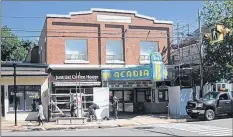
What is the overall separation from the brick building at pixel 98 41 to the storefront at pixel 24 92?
1614 mm

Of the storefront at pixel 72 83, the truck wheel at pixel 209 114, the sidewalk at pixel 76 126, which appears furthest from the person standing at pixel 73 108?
the truck wheel at pixel 209 114

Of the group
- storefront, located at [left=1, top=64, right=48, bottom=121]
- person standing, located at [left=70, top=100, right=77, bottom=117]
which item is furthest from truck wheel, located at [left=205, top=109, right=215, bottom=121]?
storefront, located at [left=1, top=64, right=48, bottom=121]

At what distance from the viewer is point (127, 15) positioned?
33.5m

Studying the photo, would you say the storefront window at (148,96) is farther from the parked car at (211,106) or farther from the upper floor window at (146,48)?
the parked car at (211,106)

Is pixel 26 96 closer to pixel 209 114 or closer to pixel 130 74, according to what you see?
pixel 130 74

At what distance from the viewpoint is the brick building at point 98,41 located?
3117cm

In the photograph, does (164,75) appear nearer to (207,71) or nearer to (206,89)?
(207,71)

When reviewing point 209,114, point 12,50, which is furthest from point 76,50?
point 12,50

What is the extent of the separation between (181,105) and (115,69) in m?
5.52

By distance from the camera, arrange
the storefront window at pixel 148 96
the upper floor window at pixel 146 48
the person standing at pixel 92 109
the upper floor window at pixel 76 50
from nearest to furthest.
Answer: the person standing at pixel 92 109 → the upper floor window at pixel 76 50 → the upper floor window at pixel 146 48 → the storefront window at pixel 148 96

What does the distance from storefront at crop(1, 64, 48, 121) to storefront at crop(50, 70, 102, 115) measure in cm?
125

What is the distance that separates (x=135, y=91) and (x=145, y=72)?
733 centimetres

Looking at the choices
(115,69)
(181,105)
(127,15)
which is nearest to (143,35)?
(127,15)

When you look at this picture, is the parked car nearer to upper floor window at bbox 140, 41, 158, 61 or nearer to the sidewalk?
the sidewalk
